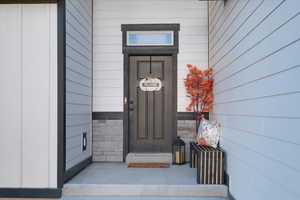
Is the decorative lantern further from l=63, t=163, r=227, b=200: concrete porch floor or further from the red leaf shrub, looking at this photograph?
l=63, t=163, r=227, b=200: concrete porch floor

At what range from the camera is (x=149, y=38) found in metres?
4.06

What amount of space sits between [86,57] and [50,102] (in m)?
1.26

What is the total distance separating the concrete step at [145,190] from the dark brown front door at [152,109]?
54.4 inches

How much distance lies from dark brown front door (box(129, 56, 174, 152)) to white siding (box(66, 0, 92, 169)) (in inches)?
29.8

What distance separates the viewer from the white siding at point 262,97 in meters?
1.43

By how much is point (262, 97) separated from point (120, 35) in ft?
9.33

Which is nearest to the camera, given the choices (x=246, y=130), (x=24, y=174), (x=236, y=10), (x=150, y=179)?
(x=246, y=130)

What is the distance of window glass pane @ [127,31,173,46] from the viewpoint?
13.3 feet

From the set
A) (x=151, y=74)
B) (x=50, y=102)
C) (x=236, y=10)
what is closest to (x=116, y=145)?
(x=151, y=74)

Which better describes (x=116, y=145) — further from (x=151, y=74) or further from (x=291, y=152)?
(x=291, y=152)

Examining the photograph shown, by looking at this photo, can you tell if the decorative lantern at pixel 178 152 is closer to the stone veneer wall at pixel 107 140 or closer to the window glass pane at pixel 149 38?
the stone veneer wall at pixel 107 140

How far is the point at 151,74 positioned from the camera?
4145mm

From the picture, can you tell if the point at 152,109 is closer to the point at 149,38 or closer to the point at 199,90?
the point at 199,90

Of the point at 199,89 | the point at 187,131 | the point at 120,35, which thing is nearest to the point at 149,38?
the point at 120,35
